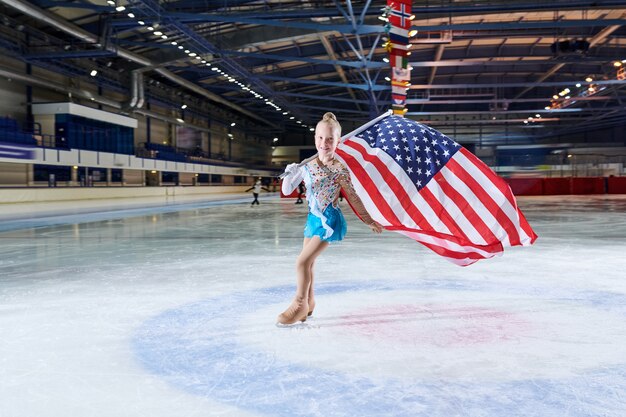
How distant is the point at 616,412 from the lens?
8.22 feet

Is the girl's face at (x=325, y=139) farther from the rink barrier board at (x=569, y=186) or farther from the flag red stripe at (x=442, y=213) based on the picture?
the rink barrier board at (x=569, y=186)

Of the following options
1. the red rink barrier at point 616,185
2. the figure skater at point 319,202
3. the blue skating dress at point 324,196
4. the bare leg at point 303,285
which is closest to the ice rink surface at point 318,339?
the bare leg at point 303,285

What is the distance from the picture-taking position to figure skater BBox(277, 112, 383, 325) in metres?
4.04

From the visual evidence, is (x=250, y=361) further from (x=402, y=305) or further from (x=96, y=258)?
(x=96, y=258)

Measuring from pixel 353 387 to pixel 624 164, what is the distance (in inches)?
1716

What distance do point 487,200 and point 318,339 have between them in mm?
2028

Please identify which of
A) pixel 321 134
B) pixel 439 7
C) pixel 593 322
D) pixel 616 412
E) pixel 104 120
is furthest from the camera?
pixel 104 120

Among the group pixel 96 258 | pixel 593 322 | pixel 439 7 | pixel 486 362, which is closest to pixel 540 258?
pixel 593 322

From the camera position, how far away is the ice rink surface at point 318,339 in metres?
2.67

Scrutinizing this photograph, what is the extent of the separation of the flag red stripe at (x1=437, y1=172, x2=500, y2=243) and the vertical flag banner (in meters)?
10.7

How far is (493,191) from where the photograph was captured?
4.76 metres

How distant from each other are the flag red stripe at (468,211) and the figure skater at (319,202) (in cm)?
114

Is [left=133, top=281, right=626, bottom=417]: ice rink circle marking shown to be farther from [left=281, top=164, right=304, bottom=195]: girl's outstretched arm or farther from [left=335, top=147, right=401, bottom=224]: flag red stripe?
[left=335, top=147, right=401, bottom=224]: flag red stripe

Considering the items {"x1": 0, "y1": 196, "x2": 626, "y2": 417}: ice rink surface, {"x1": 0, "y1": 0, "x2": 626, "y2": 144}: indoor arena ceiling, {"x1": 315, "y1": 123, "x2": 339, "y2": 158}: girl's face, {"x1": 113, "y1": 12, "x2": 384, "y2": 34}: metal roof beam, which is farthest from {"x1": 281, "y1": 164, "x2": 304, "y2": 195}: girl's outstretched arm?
{"x1": 113, "y1": 12, "x2": 384, "y2": 34}: metal roof beam
